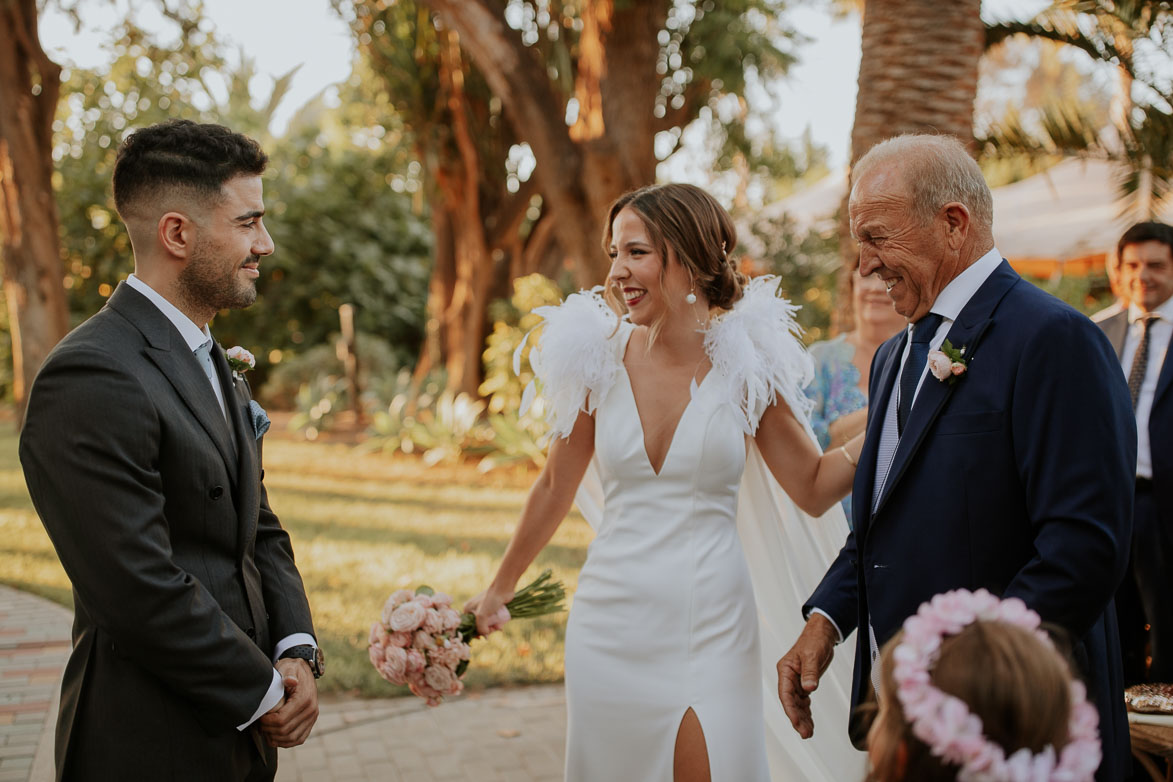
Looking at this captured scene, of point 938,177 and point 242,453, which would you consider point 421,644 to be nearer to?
point 242,453

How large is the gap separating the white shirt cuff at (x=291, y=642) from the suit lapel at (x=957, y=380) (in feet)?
5.13

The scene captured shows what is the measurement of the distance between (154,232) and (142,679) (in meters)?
1.07

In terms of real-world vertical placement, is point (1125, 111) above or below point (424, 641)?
above

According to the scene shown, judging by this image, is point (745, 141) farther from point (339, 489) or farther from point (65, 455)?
point (65, 455)

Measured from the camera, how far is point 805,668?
262 cm

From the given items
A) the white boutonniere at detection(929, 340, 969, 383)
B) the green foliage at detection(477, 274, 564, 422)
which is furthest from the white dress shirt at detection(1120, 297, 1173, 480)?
the green foliage at detection(477, 274, 564, 422)

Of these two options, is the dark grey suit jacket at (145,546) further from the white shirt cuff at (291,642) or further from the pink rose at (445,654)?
the pink rose at (445,654)

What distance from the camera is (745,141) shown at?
16.7 meters

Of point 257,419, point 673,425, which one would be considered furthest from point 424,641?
point 673,425

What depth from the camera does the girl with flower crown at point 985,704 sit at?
5.08 ft

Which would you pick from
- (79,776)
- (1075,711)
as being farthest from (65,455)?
(1075,711)

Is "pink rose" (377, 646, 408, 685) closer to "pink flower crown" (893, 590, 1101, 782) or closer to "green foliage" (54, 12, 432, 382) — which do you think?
"pink flower crown" (893, 590, 1101, 782)

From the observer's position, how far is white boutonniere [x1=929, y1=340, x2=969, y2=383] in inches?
86.1

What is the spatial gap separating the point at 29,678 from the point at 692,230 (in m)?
4.80
